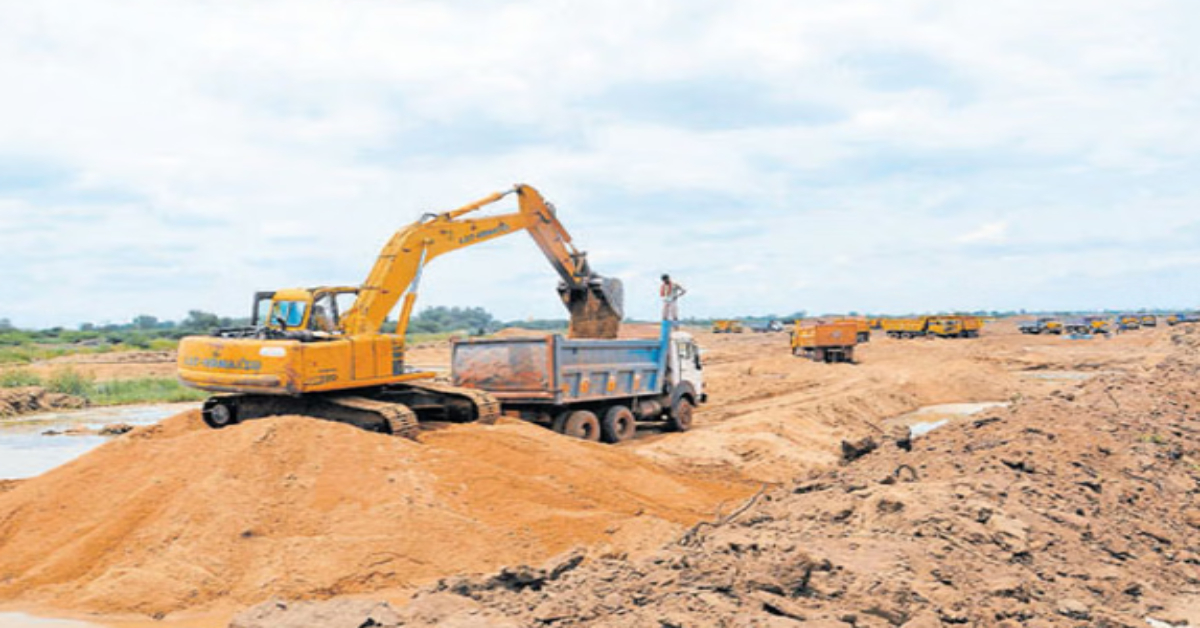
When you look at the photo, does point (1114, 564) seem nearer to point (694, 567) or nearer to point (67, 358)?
point (694, 567)

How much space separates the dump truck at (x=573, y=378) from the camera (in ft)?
50.1

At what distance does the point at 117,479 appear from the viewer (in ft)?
33.9

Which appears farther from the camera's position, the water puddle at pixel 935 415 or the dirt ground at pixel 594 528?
the water puddle at pixel 935 415

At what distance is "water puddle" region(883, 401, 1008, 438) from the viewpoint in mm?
21783

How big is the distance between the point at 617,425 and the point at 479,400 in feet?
11.6

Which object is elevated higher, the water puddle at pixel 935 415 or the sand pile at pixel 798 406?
the sand pile at pixel 798 406

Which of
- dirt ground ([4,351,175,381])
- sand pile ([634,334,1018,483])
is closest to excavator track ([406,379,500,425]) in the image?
sand pile ([634,334,1018,483])

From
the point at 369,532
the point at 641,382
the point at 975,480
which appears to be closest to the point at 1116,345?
the point at 641,382

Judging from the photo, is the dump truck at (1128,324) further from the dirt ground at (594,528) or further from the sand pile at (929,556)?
the sand pile at (929,556)

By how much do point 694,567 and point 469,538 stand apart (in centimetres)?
344

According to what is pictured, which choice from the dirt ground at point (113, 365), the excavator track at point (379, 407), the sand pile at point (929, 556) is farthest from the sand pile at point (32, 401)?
the sand pile at point (929, 556)

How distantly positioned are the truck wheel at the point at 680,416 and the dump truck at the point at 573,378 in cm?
25

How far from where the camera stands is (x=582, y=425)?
15945 millimetres

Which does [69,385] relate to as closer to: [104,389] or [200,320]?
[104,389]
